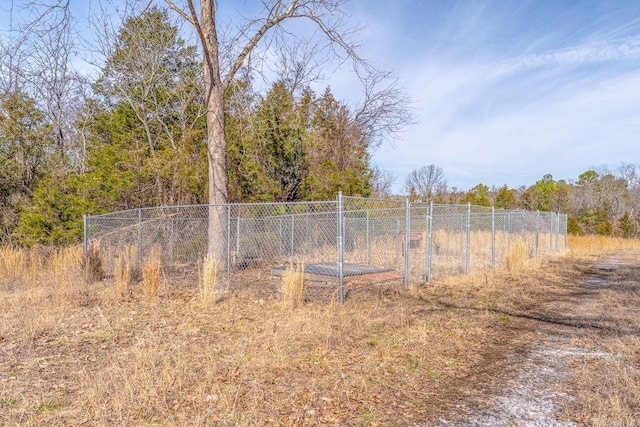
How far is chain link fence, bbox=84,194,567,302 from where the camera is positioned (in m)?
9.73

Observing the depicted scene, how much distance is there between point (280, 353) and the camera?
4453 mm

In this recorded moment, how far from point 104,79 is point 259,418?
621 inches

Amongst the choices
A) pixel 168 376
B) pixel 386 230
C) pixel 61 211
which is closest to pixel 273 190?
pixel 386 230

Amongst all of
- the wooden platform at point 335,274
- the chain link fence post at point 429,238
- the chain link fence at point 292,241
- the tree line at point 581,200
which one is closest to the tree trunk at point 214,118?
the chain link fence at point 292,241

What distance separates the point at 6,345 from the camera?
489 centimetres

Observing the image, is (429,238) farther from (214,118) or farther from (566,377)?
(214,118)

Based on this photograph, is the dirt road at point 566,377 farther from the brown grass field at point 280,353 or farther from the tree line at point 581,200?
the tree line at point 581,200

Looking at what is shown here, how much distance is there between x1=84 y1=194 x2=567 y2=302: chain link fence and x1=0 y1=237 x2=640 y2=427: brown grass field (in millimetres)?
1594

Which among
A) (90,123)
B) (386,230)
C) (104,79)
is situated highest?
(104,79)

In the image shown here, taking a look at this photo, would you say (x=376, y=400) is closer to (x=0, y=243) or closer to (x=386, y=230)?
(x=386, y=230)

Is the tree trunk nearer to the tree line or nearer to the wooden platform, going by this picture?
the wooden platform

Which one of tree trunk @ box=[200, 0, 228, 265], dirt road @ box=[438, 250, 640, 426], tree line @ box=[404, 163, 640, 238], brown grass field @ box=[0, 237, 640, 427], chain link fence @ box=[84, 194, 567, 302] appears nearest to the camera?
dirt road @ box=[438, 250, 640, 426]

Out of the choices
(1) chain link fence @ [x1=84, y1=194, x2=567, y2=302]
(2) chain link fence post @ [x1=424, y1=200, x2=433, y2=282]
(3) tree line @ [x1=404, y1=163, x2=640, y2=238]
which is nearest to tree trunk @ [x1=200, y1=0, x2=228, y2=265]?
(1) chain link fence @ [x1=84, y1=194, x2=567, y2=302]

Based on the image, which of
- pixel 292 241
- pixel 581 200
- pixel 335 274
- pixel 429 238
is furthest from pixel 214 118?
pixel 581 200
